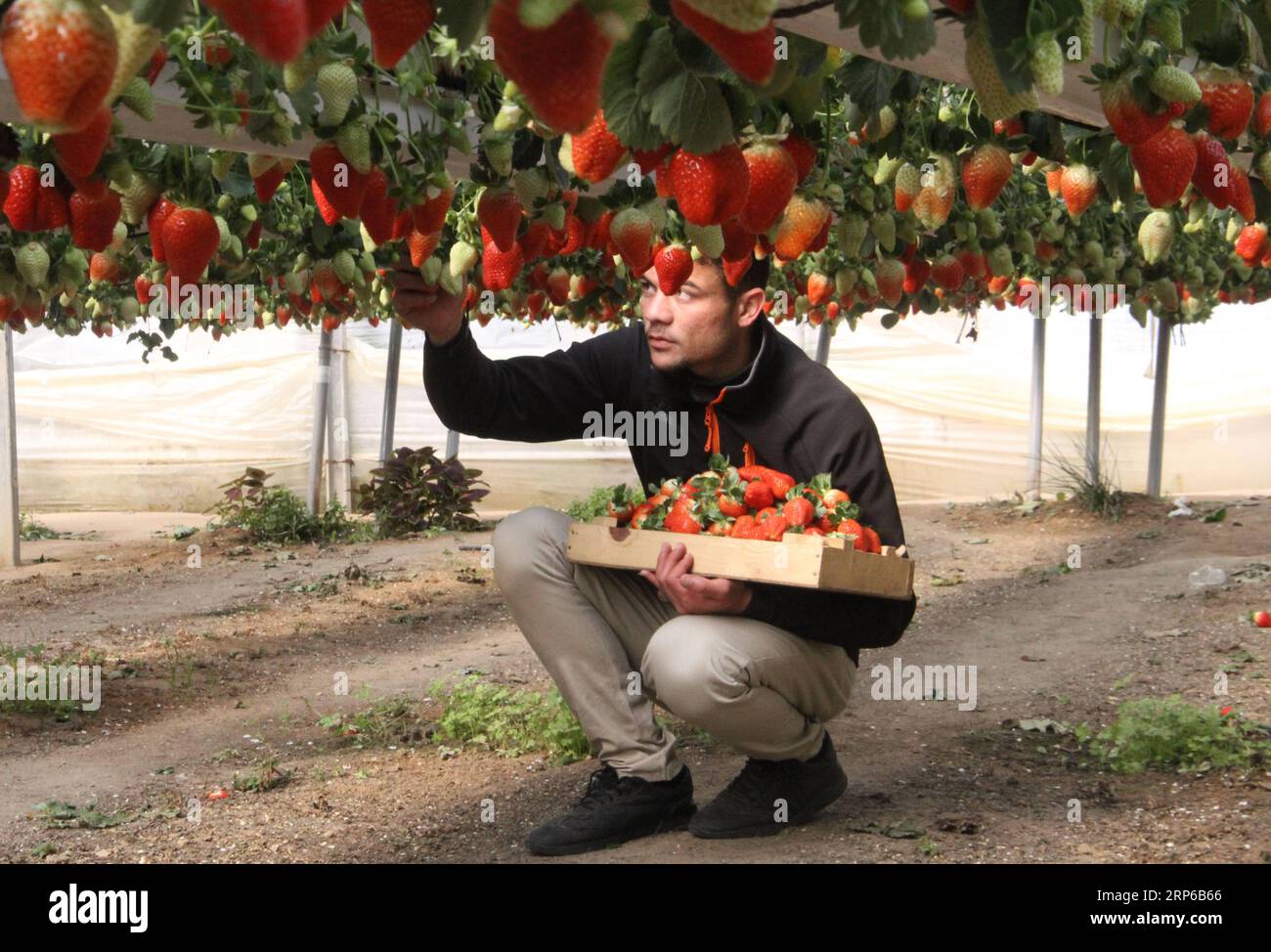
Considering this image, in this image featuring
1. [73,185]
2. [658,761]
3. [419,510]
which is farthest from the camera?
[419,510]

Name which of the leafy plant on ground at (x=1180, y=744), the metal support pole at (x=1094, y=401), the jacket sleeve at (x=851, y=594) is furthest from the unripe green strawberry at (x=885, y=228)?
the metal support pole at (x=1094, y=401)

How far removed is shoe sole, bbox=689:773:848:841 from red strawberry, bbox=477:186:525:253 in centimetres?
126

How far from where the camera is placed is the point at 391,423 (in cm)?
1074

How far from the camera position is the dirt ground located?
2725mm

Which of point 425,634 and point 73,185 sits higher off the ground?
point 73,185

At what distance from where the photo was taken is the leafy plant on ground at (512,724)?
3.41 m

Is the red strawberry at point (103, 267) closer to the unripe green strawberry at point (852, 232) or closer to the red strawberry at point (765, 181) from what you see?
the unripe green strawberry at point (852, 232)

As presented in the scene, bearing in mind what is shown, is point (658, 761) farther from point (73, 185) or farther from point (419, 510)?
point (419, 510)

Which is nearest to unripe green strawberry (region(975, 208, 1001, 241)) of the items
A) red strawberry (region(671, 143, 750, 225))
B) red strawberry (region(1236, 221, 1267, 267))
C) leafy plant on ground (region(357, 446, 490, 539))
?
red strawberry (region(1236, 221, 1267, 267))

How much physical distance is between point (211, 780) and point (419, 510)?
615cm

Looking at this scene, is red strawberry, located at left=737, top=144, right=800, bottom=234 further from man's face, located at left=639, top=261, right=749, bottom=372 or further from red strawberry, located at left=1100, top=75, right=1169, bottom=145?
man's face, located at left=639, top=261, right=749, bottom=372

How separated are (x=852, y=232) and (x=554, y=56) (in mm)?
2521

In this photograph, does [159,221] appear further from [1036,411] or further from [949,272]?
[1036,411]
